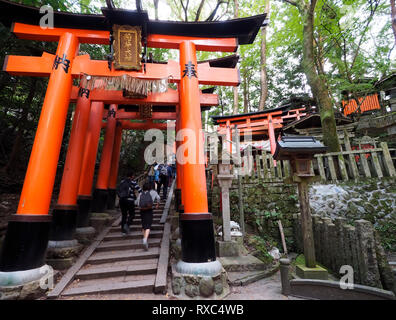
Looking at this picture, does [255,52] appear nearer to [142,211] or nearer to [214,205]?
[214,205]

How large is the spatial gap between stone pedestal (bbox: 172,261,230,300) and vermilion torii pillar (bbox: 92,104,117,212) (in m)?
5.09

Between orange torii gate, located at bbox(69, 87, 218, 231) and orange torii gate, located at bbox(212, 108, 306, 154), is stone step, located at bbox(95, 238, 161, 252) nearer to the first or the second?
orange torii gate, located at bbox(69, 87, 218, 231)

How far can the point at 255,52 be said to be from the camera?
18.0m

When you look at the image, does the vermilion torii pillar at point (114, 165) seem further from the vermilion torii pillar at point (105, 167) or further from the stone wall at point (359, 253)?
the stone wall at point (359, 253)

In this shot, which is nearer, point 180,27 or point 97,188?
point 180,27

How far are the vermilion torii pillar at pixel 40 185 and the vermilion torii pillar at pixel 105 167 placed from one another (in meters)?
3.59

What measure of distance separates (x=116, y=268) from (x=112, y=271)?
13 cm

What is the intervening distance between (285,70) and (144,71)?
21897 mm

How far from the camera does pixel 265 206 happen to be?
8.25 m

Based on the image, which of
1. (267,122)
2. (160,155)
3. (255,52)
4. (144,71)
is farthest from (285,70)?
(144,71)

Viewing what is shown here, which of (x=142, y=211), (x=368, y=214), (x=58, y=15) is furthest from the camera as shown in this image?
(x=368, y=214)

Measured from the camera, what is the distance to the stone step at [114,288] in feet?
12.8

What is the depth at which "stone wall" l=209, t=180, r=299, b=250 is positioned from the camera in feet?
26.1

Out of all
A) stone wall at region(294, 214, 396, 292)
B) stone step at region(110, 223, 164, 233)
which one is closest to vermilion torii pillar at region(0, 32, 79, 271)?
stone step at region(110, 223, 164, 233)
